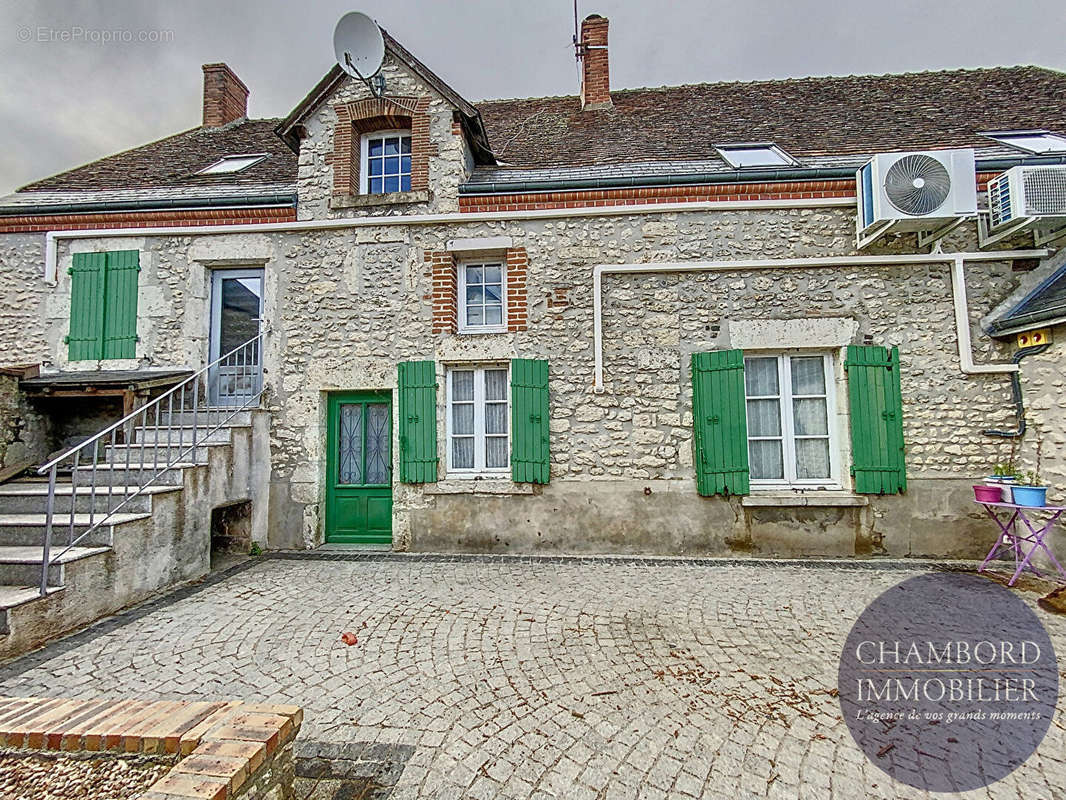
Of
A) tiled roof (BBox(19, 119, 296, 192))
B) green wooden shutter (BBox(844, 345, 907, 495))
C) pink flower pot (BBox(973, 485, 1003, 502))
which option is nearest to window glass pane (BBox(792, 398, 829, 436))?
green wooden shutter (BBox(844, 345, 907, 495))

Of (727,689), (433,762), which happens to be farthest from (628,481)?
(433,762)

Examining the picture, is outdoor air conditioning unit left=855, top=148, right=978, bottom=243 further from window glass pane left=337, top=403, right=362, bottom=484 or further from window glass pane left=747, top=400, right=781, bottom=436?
window glass pane left=337, top=403, right=362, bottom=484

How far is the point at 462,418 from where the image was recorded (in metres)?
6.20

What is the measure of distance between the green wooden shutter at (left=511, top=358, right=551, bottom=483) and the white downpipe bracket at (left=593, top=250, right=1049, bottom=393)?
25.9 inches

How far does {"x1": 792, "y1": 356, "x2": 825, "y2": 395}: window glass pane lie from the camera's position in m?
5.87

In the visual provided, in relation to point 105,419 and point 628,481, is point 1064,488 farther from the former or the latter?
point 105,419

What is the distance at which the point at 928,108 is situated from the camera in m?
7.69

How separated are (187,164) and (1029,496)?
11.4 m

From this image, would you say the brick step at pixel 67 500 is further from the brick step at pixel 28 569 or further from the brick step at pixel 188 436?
the brick step at pixel 188 436

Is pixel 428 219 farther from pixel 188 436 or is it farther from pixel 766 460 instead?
pixel 766 460

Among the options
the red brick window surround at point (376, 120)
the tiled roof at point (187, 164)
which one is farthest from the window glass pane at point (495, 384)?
the tiled roof at point (187, 164)

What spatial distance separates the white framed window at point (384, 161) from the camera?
662cm

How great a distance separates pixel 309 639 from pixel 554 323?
4.01 m

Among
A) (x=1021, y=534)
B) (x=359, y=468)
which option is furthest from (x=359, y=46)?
(x=1021, y=534)
